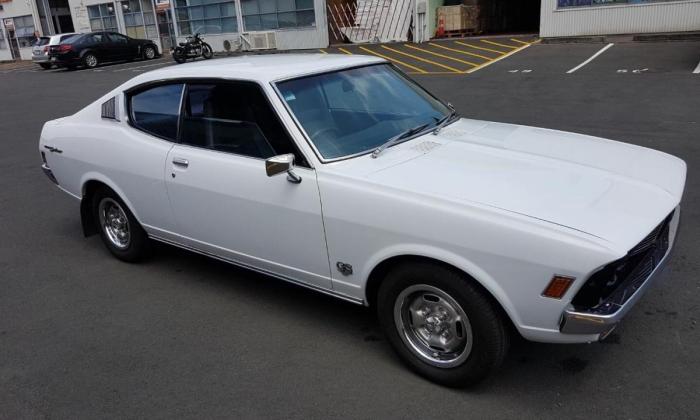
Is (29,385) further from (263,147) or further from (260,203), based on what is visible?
(263,147)

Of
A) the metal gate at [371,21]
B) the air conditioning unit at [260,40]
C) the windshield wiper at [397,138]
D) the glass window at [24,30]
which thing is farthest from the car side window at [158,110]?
the glass window at [24,30]

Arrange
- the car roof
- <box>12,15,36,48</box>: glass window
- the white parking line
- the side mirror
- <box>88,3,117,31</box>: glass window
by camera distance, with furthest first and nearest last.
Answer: <box>12,15,36,48</box>: glass window < <box>88,3,117,31</box>: glass window < the white parking line < the car roof < the side mirror

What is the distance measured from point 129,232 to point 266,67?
1.88 metres

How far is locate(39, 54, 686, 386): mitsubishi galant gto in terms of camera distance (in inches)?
102

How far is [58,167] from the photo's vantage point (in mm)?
4965

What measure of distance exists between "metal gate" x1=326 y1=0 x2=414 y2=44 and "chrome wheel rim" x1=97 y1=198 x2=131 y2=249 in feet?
64.6

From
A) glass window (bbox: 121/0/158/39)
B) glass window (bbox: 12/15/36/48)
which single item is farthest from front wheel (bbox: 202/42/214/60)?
glass window (bbox: 12/15/36/48)

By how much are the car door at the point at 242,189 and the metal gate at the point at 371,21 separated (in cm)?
2012

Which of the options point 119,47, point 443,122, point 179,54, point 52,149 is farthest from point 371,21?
point 443,122

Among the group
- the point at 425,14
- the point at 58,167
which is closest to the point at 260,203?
the point at 58,167

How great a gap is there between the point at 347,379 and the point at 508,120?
6.91 m

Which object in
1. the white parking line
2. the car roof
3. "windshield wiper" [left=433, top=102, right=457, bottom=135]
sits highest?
the car roof

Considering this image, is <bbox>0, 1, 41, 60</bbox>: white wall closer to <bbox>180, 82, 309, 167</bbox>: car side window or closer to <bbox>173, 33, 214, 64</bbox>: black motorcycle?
<bbox>173, 33, 214, 64</bbox>: black motorcycle

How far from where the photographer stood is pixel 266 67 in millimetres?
3781
